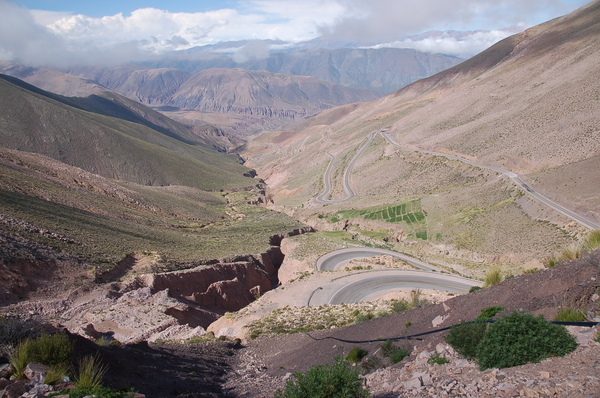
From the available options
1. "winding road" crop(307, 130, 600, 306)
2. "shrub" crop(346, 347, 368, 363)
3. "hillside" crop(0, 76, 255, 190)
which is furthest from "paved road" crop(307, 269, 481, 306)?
"hillside" crop(0, 76, 255, 190)

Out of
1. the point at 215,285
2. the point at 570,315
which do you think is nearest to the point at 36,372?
the point at 570,315

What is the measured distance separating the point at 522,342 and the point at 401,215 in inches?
1674

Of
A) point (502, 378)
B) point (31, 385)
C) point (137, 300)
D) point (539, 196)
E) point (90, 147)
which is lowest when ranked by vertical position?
point (137, 300)

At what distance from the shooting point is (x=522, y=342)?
8500 millimetres

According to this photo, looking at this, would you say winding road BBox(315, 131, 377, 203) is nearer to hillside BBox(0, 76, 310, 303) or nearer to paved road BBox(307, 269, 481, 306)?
hillside BBox(0, 76, 310, 303)

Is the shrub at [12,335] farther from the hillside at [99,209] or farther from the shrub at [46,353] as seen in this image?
the hillside at [99,209]

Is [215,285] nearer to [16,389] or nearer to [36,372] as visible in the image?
[36,372]

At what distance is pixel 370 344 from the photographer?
535 inches

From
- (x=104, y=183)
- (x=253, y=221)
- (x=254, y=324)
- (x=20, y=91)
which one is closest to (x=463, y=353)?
(x=254, y=324)

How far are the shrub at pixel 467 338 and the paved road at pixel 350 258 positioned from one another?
24.8 meters

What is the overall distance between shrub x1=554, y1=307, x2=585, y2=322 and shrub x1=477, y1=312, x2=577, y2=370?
1.36m

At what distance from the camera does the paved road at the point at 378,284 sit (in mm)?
26719

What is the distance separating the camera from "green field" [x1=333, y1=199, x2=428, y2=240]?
45938mm

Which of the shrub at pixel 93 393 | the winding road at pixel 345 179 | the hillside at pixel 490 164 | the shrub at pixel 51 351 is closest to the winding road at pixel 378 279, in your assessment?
the hillside at pixel 490 164
